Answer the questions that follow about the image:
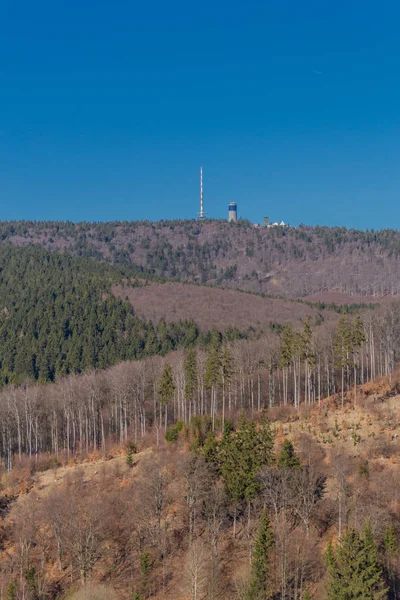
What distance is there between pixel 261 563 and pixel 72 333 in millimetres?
126001

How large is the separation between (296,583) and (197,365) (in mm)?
53719

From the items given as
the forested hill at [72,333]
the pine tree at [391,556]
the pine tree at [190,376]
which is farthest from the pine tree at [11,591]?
the forested hill at [72,333]

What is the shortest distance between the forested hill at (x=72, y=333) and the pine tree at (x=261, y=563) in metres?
94.4

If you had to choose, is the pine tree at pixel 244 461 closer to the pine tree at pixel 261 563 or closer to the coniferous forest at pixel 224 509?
the coniferous forest at pixel 224 509

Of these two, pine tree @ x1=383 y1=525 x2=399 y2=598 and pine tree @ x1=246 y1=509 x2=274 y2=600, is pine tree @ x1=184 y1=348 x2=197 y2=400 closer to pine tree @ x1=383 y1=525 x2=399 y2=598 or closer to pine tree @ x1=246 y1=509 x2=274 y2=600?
pine tree @ x1=246 y1=509 x2=274 y2=600

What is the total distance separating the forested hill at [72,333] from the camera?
14312 cm

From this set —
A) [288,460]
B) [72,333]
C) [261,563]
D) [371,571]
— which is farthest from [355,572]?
[72,333]

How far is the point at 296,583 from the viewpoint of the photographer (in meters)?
41.8

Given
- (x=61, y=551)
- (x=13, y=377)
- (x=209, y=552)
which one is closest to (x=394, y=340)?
→ (x=209, y=552)

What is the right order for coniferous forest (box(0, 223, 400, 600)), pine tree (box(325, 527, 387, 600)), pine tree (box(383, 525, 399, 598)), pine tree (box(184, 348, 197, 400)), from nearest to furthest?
pine tree (box(325, 527, 387, 600))
pine tree (box(383, 525, 399, 598))
coniferous forest (box(0, 223, 400, 600))
pine tree (box(184, 348, 197, 400))

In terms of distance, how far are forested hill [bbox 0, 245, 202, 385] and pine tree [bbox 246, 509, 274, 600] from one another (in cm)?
9437

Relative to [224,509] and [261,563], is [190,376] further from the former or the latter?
[261,563]

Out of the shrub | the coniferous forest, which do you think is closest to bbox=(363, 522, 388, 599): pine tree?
the coniferous forest

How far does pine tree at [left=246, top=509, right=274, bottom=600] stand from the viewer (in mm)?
40250
